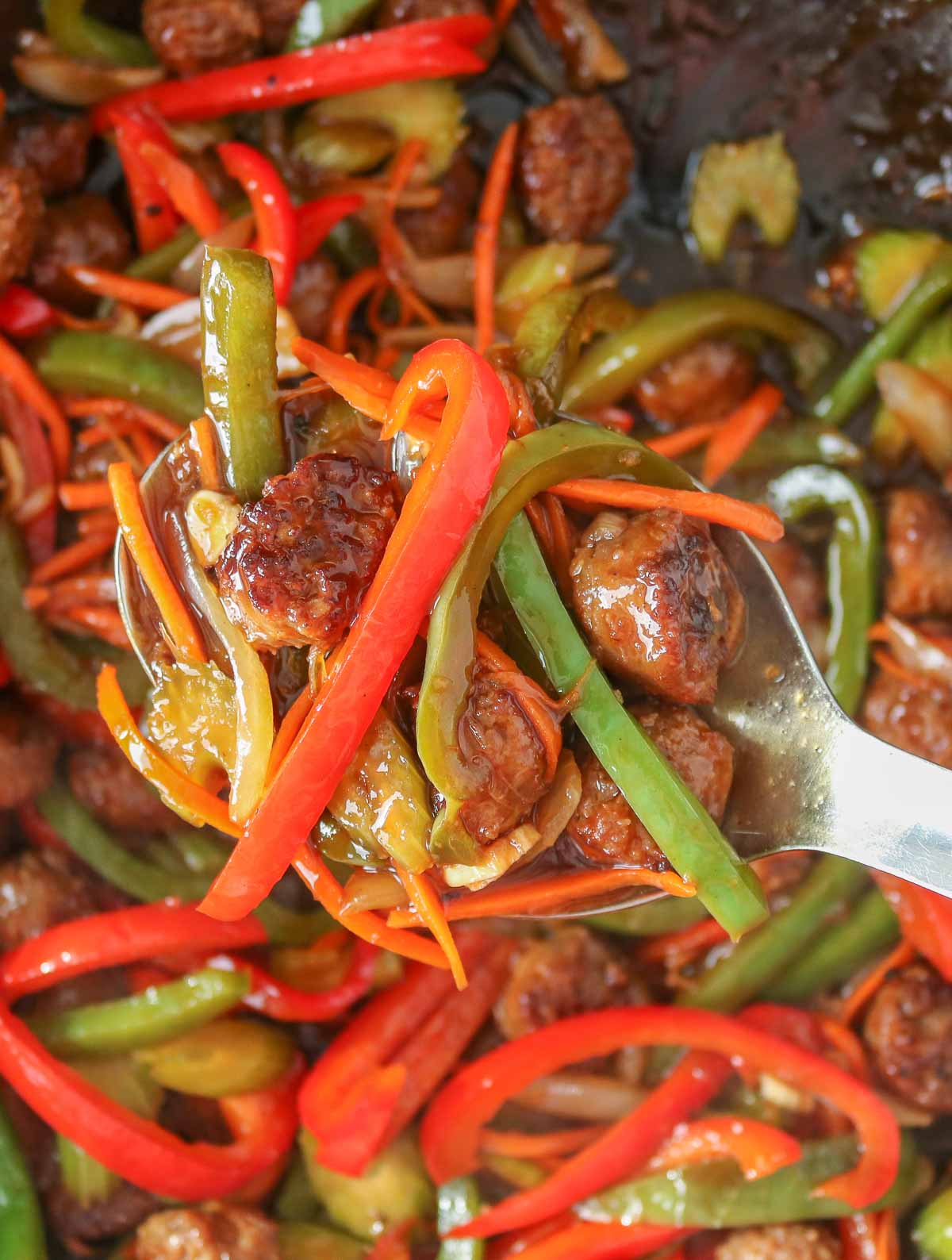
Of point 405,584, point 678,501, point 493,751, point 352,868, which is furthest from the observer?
point 352,868

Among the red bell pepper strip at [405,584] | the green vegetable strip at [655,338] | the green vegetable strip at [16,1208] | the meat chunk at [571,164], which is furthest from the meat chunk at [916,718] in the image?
the green vegetable strip at [16,1208]

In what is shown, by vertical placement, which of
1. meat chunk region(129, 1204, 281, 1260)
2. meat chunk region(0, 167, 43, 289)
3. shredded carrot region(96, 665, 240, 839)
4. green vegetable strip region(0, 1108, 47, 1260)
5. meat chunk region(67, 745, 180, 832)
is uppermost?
meat chunk region(0, 167, 43, 289)

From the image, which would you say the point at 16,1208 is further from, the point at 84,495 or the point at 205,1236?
the point at 84,495

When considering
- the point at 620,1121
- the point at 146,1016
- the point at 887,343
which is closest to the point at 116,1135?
the point at 146,1016

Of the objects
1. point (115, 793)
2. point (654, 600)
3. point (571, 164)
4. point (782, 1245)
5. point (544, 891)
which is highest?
point (571, 164)

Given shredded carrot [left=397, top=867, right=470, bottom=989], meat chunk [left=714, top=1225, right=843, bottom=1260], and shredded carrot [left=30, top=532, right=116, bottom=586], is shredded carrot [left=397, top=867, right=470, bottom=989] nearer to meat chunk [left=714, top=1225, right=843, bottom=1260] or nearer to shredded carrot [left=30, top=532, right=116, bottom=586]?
shredded carrot [left=30, top=532, right=116, bottom=586]

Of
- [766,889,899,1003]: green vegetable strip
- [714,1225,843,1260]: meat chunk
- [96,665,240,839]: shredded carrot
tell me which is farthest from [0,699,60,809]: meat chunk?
[714,1225,843,1260]: meat chunk

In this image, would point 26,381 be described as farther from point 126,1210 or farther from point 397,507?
point 126,1210
